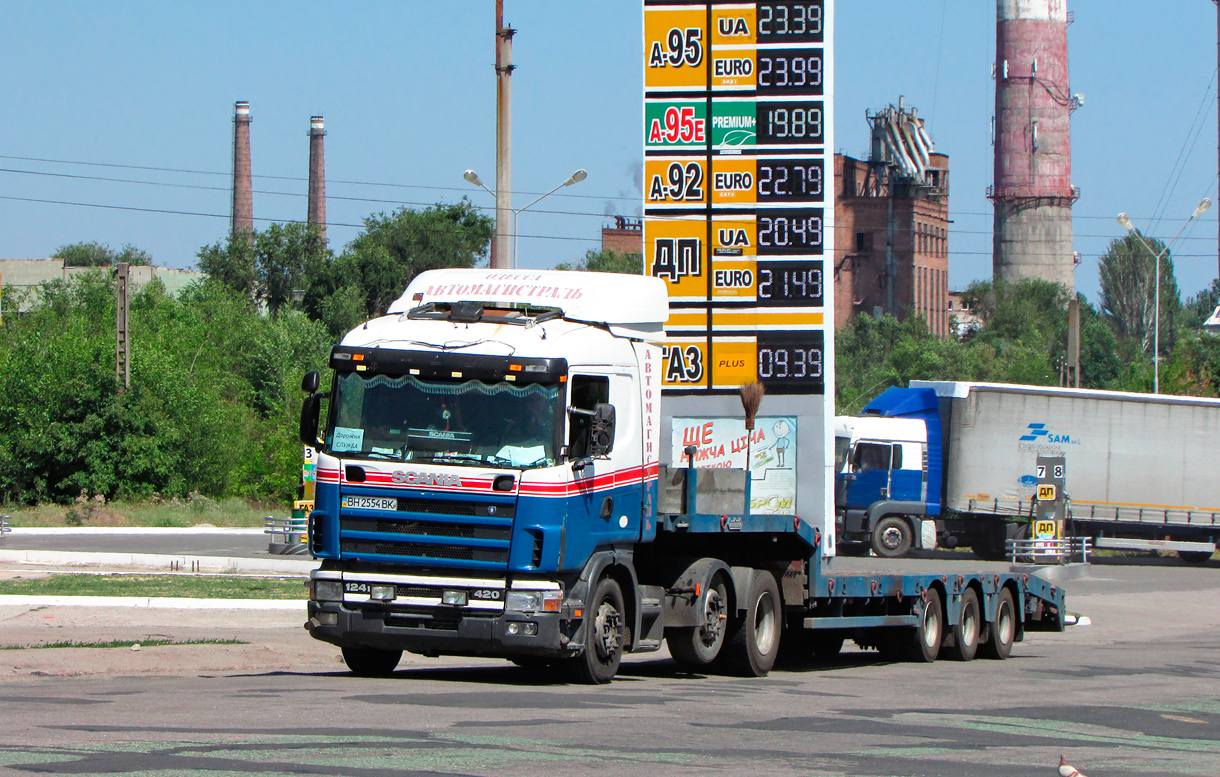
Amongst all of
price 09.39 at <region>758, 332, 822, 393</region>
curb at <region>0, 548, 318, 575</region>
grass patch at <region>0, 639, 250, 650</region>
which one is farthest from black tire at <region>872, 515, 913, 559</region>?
grass patch at <region>0, 639, 250, 650</region>

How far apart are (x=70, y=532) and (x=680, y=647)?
29131 millimetres

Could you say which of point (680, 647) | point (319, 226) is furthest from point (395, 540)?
point (319, 226)

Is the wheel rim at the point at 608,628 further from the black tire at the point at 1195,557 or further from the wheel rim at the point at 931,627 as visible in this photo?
the black tire at the point at 1195,557

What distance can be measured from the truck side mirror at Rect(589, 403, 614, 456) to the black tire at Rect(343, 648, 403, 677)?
2904 millimetres

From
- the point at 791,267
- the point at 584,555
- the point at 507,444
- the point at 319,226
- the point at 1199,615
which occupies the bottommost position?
the point at 1199,615

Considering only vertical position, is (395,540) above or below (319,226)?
below

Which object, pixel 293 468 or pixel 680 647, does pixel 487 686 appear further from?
pixel 293 468

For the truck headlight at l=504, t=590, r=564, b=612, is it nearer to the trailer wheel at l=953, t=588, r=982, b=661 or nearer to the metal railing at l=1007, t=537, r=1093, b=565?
the trailer wheel at l=953, t=588, r=982, b=661

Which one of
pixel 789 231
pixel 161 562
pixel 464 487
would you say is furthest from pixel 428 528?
pixel 161 562

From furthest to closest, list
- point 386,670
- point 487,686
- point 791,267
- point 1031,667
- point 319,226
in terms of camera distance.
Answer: point 319,226, point 791,267, point 1031,667, point 386,670, point 487,686

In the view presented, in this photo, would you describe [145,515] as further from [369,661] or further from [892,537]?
[369,661]

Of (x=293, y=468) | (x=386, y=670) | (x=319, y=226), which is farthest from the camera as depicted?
(x=319, y=226)

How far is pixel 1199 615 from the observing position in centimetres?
2650

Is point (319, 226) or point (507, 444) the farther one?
point (319, 226)
